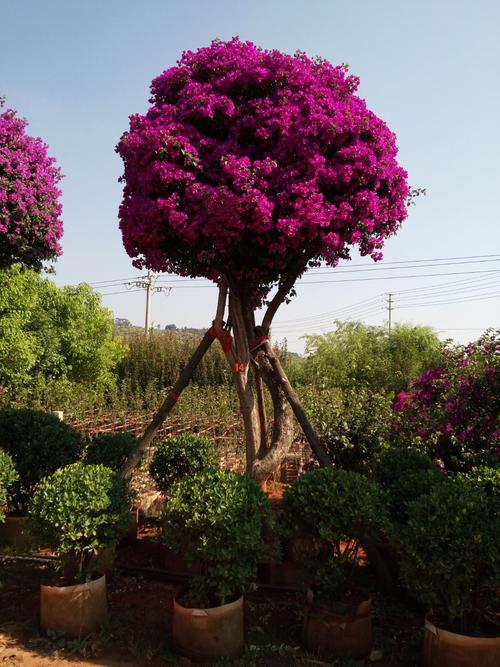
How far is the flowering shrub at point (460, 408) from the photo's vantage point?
171 inches

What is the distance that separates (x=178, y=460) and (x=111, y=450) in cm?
63

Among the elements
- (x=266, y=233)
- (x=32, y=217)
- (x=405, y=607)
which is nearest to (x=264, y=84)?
(x=266, y=233)

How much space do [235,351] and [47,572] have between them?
2.27 m

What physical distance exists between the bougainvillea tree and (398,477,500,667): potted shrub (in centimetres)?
191

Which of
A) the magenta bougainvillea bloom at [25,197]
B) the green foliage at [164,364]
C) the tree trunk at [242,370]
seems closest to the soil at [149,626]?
the tree trunk at [242,370]

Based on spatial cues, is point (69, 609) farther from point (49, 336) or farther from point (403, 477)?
point (49, 336)

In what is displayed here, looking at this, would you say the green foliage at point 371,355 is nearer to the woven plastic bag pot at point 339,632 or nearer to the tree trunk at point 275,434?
the tree trunk at point 275,434

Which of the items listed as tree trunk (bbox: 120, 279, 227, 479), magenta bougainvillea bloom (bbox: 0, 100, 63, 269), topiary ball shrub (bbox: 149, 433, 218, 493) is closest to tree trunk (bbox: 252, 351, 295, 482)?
tree trunk (bbox: 120, 279, 227, 479)

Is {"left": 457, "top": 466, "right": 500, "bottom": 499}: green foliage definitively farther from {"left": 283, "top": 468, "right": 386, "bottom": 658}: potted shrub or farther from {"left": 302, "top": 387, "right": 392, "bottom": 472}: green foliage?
{"left": 302, "top": 387, "right": 392, "bottom": 472}: green foliage

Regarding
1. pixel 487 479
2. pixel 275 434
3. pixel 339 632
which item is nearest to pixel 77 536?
pixel 339 632

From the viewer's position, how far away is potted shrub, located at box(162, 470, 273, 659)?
303 cm

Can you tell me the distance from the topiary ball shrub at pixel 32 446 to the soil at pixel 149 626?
62 centimetres

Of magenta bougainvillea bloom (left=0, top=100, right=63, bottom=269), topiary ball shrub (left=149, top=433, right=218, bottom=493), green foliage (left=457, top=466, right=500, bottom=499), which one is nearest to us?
green foliage (left=457, top=466, right=500, bottom=499)

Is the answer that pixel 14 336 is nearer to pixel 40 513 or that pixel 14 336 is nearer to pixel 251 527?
pixel 40 513
